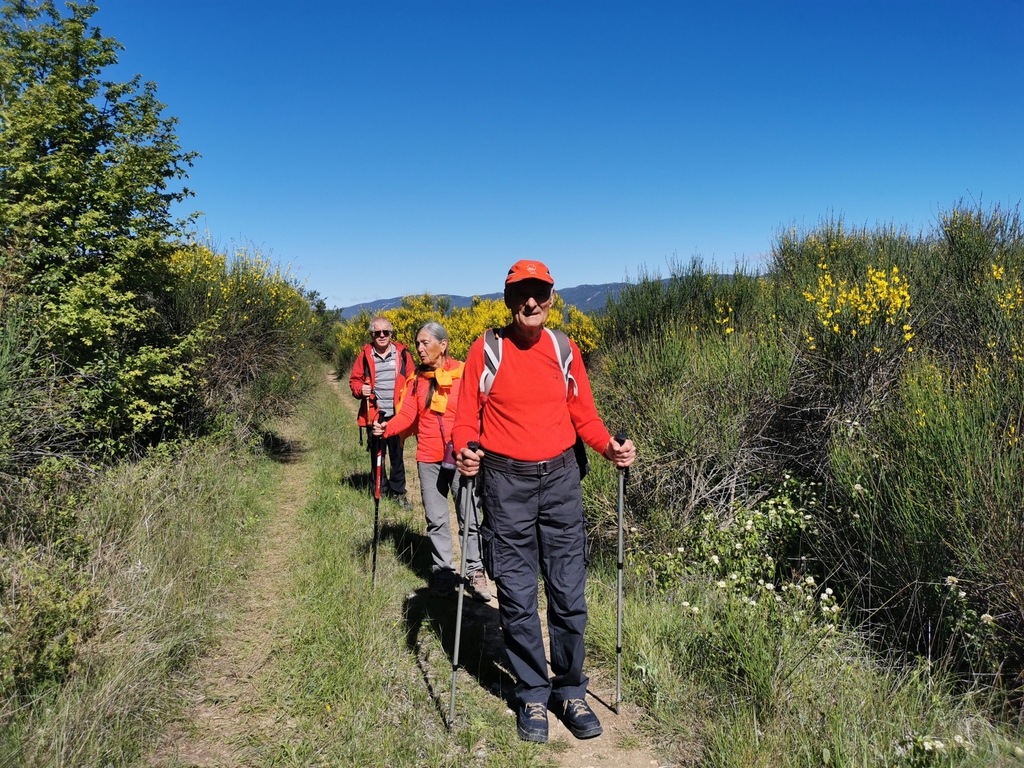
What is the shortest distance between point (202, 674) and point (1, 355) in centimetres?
260

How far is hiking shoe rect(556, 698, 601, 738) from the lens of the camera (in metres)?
2.96

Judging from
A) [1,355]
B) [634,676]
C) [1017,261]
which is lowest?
[634,676]

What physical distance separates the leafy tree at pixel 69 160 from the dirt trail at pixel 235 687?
335cm

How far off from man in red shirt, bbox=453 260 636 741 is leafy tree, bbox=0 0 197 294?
14.9 ft

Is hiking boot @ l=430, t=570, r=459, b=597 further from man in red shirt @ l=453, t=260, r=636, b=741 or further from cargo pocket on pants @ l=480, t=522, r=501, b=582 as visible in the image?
cargo pocket on pants @ l=480, t=522, r=501, b=582

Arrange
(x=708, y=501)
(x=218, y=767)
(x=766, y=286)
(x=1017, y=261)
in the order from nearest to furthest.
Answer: (x=218, y=767), (x=708, y=501), (x=1017, y=261), (x=766, y=286)

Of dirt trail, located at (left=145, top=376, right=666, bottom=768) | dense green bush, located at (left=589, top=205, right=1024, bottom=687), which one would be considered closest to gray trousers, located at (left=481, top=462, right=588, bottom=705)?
dirt trail, located at (left=145, top=376, right=666, bottom=768)

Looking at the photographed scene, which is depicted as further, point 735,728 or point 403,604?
point 403,604

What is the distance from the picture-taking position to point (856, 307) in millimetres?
5586

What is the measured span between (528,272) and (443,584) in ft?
9.63

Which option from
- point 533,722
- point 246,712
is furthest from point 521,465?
point 246,712

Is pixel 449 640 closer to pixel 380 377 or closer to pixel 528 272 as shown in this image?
pixel 528 272

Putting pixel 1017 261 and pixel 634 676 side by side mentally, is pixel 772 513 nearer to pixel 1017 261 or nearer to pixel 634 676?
pixel 634 676

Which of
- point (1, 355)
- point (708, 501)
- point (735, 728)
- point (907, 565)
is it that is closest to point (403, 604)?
point (735, 728)
